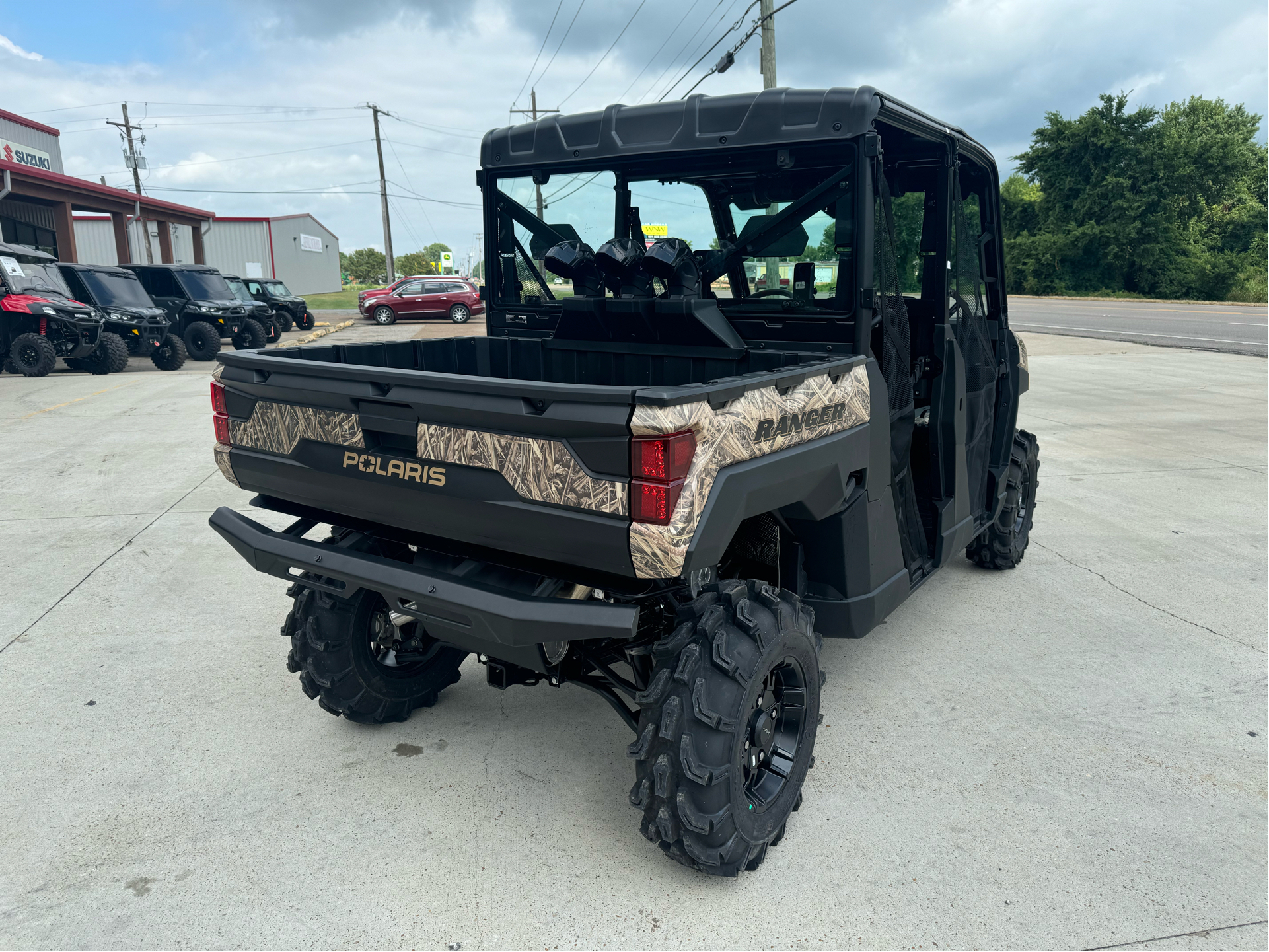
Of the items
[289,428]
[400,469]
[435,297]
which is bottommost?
[400,469]

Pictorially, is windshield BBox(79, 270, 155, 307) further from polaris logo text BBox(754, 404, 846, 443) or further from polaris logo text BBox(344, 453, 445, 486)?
polaris logo text BBox(754, 404, 846, 443)

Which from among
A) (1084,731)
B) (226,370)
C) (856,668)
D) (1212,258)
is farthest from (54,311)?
(1212,258)

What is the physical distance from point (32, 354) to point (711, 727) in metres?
16.6

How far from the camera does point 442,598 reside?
2588 millimetres

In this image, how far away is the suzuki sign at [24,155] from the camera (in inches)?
1171

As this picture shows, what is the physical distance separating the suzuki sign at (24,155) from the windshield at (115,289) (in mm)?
15958

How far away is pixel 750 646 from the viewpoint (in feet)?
8.73

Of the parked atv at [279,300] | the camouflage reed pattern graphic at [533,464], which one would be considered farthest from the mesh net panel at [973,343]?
the parked atv at [279,300]

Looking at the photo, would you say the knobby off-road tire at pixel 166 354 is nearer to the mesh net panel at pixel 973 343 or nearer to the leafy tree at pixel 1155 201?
the mesh net panel at pixel 973 343

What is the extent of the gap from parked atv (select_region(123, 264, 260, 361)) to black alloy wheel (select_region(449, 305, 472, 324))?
960 cm

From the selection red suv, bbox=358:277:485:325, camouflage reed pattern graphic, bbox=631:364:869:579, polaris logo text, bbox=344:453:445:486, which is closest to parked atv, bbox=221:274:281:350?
red suv, bbox=358:277:485:325

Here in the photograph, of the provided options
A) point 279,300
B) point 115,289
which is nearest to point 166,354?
point 115,289

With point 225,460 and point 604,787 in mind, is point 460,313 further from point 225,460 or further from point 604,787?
point 604,787

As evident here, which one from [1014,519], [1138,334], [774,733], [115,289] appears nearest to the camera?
[774,733]
